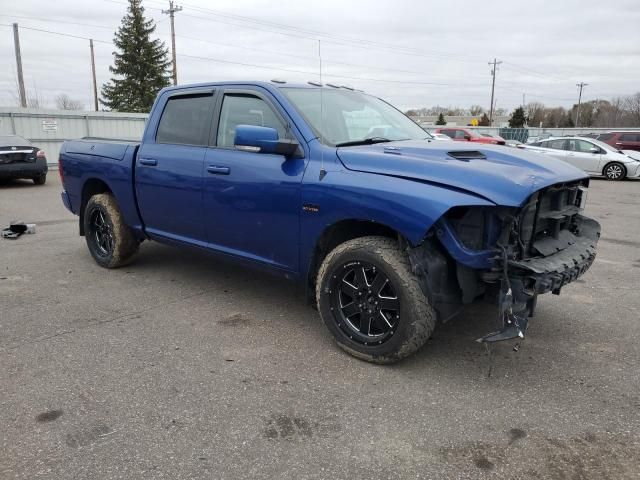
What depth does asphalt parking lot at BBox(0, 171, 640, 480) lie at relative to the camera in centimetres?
259

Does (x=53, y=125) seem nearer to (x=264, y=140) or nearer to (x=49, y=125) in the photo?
(x=49, y=125)

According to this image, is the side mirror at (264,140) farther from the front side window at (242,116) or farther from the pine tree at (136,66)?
the pine tree at (136,66)

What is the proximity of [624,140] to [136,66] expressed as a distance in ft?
121

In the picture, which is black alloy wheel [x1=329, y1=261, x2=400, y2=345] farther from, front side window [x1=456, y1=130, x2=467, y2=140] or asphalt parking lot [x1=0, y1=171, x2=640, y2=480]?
front side window [x1=456, y1=130, x2=467, y2=140]

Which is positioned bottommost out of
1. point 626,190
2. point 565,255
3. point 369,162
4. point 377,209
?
point 626,190

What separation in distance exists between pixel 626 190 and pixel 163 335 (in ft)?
49.2

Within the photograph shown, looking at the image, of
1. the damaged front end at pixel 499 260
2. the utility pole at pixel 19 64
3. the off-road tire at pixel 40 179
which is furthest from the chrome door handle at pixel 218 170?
the utility pole at pixel 19 64

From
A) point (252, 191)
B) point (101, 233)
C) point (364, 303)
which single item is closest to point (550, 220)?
point (364, 303)

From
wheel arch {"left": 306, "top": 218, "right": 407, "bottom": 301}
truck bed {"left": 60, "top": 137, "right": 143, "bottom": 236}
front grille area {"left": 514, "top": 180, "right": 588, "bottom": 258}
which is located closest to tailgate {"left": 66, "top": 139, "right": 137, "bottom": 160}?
truck bed {"left": 60, "top": 137, "right": 143, "bottom": 236}

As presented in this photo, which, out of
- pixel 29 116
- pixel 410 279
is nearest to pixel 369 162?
pixel 410 279

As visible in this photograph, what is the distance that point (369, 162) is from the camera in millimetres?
3518

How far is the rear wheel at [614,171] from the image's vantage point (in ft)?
58.4

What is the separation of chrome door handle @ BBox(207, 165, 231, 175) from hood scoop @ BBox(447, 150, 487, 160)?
5.82 feet

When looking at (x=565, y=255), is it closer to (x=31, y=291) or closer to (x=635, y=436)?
(x=635, y=436)
